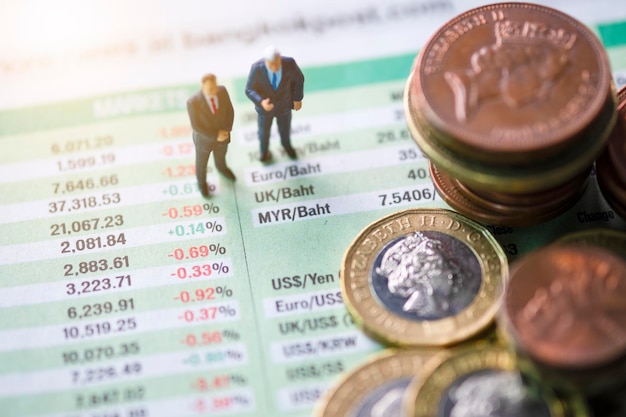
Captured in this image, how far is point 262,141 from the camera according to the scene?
201 centimetres

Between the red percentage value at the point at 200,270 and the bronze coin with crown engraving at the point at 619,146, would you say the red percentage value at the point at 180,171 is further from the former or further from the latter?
the bronze coin with crown engraving at the point at 619,146

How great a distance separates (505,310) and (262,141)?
0.71m

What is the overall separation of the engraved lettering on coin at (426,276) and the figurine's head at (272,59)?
1.45ft

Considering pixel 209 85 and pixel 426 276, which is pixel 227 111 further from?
pixel 426 276

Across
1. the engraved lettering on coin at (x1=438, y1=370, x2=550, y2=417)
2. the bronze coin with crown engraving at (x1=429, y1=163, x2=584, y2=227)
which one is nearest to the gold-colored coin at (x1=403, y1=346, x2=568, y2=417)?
the engraved lettering on coin at (x1=438, y1=370, x2=550, y2=417)

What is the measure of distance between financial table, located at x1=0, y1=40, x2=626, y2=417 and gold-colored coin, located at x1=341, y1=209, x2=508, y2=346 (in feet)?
0.21

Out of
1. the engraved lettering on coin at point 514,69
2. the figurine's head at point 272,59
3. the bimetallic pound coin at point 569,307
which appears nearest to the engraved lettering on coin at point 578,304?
the bimetallic pound coin at point 569,307

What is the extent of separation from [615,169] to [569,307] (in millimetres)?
372

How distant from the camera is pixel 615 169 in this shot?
5.91 ft

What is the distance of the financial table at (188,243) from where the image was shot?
1.79 metres

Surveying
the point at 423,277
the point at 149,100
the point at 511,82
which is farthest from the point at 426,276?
the point at 149,100

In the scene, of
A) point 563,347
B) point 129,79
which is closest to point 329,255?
point 563,347

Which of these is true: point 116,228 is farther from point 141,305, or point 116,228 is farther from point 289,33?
point 289,33

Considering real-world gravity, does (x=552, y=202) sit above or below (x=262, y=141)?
below
